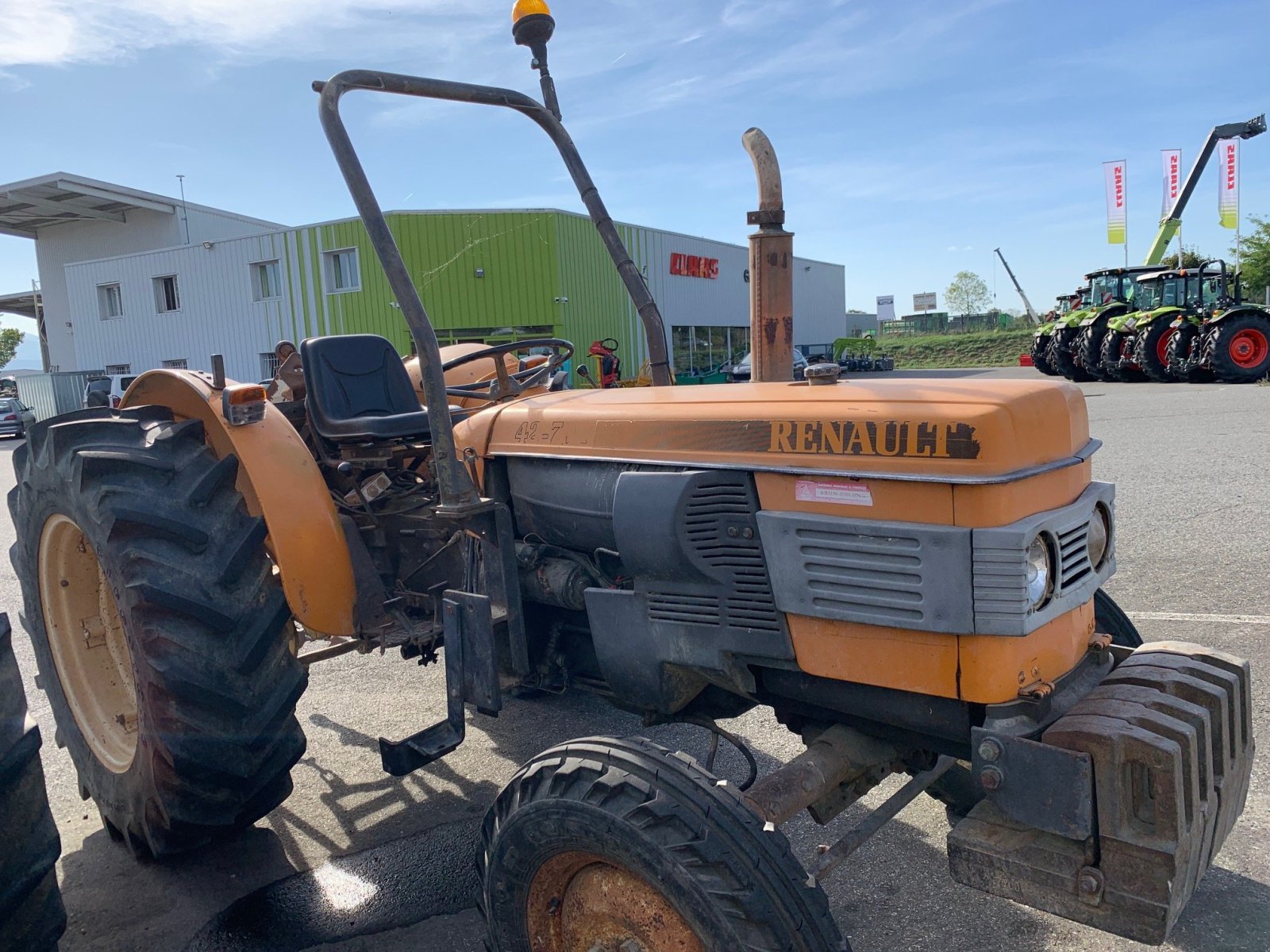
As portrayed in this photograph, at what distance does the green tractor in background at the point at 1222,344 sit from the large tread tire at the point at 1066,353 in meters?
2.67

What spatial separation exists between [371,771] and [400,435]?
4.17 ft

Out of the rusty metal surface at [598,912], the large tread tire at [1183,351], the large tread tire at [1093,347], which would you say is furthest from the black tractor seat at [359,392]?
the large tread tire at [1093,347]

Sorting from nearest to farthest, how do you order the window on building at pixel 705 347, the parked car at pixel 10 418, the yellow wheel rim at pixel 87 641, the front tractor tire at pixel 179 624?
the front tractor tire at pixel 179 624
the yellow wheel rim at pixel 87 641
the parked car at pixel 10 418
the window on building at pixel 705 347

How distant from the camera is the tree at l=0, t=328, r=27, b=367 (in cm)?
5544

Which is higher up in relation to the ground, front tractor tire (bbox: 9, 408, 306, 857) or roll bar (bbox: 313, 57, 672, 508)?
roll bar (bbox: 313, 57, 672, 508)

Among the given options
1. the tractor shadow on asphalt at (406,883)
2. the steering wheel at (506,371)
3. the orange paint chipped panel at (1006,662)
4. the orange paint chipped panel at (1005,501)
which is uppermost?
the steering wheel at (506,371)

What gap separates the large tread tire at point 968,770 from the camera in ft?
8.29

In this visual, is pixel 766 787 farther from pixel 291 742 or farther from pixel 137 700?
pixel 137 700


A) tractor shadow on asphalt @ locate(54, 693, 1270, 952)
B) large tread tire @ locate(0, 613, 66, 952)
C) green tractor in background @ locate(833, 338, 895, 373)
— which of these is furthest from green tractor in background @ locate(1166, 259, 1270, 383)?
large tread tire @ locate(0, 613, 66, 952)

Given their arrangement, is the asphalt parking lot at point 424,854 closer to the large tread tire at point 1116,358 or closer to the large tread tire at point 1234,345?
the large tread tire at point 1234,345

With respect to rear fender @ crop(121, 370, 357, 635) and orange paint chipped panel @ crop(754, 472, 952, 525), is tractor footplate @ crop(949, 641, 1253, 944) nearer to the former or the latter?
orange paint chipped panel @ crop(754, 472, 952, 525)

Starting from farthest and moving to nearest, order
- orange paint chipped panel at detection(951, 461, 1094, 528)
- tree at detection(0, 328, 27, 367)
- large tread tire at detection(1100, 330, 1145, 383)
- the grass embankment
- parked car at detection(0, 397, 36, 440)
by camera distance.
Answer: tree at detection(0, 328, 27, 367) → the grass embankment → parked car at detection(0, 397, 36, 440) → large tread tire at detection(1100, 330, 1145, 383) → orange paint chipped panel at detection(951, 461, 1094, 528)

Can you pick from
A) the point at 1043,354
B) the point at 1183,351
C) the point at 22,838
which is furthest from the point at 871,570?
the point at 1043,354

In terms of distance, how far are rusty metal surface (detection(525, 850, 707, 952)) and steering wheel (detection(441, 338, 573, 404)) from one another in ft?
5.37
